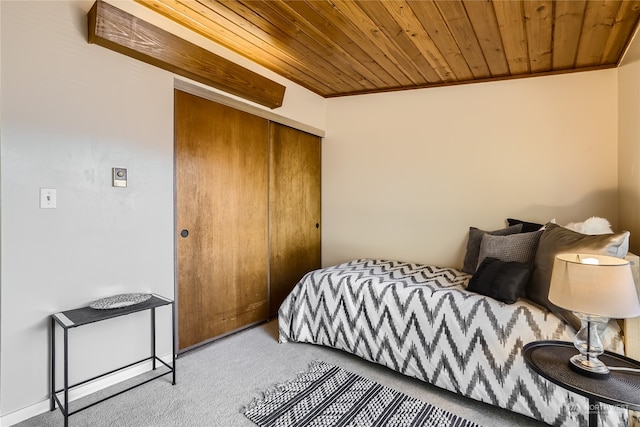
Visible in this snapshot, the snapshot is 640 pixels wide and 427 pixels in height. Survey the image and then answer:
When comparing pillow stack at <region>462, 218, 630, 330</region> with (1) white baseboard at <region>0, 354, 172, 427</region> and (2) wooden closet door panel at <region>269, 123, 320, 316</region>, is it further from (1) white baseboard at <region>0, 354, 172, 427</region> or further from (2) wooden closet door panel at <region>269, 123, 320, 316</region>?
(1) white baseboard at <region>0, 354, 172, 427</region>

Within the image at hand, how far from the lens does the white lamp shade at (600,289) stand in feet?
3.89

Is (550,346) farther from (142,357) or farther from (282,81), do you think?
(282,81)

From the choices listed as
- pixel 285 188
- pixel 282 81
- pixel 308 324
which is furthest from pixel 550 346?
pixel 282 81

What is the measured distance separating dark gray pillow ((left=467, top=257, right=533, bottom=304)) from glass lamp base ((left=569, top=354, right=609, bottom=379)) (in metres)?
0.58

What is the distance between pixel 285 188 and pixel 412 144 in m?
1.40

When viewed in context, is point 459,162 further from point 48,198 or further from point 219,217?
point 48,198

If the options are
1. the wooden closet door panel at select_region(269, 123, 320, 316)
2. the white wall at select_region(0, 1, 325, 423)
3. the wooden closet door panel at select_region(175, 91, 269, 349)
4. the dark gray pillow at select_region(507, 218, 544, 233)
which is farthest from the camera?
the wooden closet door panel at select_region(269, 123, 320, 316)

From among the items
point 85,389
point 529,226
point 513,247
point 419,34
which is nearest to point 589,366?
point 513,247

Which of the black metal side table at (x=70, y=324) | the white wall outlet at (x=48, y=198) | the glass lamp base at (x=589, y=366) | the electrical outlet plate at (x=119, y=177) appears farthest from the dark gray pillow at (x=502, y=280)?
the white wall outlet at (x=48, y=198)

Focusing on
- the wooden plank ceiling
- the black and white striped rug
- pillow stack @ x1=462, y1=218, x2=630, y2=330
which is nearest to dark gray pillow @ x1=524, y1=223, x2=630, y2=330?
pillow stack @ x1=462, y1=218, x2=630, y2=330

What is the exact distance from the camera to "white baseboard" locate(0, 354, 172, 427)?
1644mm

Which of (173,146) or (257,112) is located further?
(257,112)

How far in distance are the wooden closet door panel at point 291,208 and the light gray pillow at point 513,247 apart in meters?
1.87

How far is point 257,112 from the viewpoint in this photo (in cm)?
297
